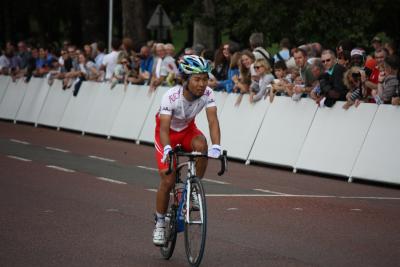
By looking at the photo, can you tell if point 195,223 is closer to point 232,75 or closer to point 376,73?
point 376,73

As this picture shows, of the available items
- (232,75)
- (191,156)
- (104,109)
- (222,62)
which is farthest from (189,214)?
(104,109)

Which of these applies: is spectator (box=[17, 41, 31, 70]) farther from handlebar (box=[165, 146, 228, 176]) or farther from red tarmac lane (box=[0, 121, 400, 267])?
handlebar (box=[165, 146, 228, 176])

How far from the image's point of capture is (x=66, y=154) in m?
22.0

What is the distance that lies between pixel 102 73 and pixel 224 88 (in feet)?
20.5

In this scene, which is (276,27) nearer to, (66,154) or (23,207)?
(66,154)

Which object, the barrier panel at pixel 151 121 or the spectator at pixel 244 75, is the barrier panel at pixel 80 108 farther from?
the spectator at pixel 244 75

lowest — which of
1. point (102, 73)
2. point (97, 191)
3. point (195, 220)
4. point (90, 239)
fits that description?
point (102, 73)

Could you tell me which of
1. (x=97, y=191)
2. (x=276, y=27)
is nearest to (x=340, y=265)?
(x=97, y=191)

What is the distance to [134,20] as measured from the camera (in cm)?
3778

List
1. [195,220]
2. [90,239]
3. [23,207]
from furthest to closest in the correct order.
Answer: [23,207] < [90,239] < [195,220]

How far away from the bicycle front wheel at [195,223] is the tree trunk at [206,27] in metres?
24.6

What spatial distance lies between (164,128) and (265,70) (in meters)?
10.5

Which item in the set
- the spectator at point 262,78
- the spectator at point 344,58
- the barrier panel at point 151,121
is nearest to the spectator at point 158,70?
the barrier panel at point 151,121

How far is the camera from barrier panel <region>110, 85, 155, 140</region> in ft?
83.5
